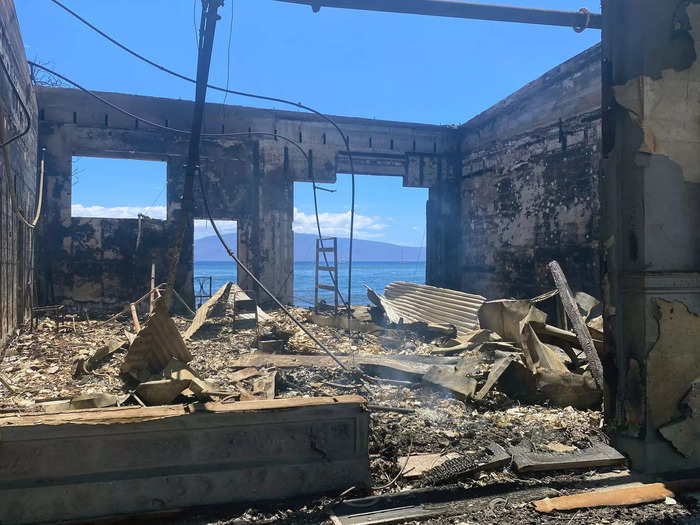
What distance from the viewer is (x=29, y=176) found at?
9.65m

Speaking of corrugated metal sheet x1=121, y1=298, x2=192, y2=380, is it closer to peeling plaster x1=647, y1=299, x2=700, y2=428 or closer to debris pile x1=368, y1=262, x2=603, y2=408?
debris pile x1=368, y1=262, x2=603, y2=408

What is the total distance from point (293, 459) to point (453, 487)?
1.19m

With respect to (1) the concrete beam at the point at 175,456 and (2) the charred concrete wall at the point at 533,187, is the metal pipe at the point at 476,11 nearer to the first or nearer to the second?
(1) the concrete beam at the point at 175,456

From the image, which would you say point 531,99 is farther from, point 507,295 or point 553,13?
point 553,13

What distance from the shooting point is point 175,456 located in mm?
2939

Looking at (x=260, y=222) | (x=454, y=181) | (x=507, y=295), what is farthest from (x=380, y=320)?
(x=454, y=181)

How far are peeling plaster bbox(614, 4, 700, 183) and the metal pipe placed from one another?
0.74m

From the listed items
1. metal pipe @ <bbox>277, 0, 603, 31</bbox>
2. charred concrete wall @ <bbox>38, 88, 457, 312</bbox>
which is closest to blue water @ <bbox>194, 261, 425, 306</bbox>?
charred concrete wall @ <bbox>38, 88, 457, 312</bbox>

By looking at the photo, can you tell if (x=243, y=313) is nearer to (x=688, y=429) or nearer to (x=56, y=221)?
(x=56, y=221)

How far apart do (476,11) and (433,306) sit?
7.93 metres

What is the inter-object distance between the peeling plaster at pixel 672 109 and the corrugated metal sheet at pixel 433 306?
593 cm

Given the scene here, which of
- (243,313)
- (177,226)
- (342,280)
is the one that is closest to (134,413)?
(243,313)

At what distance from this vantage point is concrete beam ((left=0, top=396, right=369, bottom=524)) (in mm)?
2760

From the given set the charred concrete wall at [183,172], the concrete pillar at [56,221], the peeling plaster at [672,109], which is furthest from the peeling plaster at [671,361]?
the concrete pillar at [56,221]
